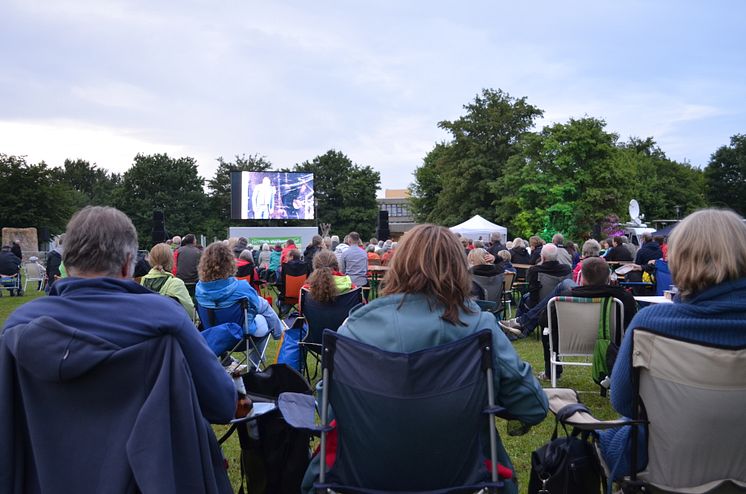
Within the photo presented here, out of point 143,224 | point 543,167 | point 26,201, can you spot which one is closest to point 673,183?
point 543,167

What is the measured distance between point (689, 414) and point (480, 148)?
43269 millimetres

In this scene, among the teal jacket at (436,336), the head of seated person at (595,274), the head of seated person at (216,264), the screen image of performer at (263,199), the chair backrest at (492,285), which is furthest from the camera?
the screen image of performer at (263,199)

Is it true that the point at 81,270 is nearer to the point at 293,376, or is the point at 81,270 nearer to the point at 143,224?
the point at 293,376

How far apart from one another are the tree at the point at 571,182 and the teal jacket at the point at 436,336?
36.6 metres

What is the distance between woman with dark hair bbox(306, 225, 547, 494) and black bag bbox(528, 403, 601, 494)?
257mm

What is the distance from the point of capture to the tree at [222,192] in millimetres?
54906

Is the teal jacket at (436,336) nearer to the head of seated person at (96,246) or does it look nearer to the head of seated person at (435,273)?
the head of seated person at (435,273)

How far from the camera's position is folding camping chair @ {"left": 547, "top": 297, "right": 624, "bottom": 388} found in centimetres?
525

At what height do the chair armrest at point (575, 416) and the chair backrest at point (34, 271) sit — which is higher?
the chair armrest at point (575, 416)

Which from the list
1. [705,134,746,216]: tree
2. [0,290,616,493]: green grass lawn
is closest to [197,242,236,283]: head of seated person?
[0,290,616,493]: green grass lawn

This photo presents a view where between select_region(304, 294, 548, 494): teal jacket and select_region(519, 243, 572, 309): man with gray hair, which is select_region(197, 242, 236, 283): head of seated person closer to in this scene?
select_region(304, 294, 548, 494): teal jacket

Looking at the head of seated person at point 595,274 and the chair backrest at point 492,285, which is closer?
the head of seated person at point 595,274

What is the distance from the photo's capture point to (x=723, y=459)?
86.9 inches

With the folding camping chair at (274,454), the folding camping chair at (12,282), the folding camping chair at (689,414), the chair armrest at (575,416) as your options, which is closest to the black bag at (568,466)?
the chair armrest at (575,416)
